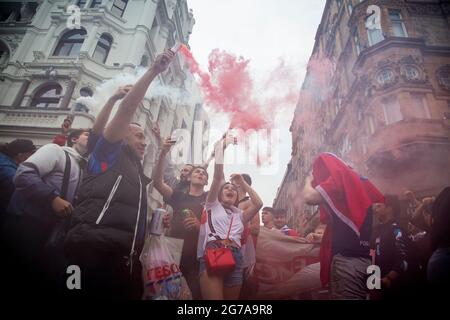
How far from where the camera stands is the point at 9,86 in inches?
314

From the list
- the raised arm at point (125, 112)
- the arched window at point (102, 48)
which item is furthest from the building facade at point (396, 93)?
the arched window at point (102, 48)

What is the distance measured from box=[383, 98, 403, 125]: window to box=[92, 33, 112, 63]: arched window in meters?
14.1

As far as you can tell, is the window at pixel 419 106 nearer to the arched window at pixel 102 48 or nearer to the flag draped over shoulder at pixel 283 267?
the flag draped over shoulder at pixel 283 267

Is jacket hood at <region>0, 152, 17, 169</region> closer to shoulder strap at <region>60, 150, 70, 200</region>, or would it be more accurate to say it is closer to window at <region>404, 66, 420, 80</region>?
shoulder strap at <region>60, 150, 70, 200</region>

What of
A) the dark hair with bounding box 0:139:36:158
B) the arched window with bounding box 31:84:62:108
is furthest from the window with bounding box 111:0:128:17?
the dark hair with bounding box 0:139:36:158

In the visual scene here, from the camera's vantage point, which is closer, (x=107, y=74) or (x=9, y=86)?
(x=9, y=86)

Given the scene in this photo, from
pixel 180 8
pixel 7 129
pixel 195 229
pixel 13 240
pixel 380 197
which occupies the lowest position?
pixel 13 240

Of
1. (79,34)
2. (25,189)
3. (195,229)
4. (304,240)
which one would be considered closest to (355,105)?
(304,240)

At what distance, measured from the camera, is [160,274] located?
7.34 feet

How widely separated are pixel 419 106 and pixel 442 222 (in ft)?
34.0

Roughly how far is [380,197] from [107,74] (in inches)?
517
